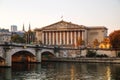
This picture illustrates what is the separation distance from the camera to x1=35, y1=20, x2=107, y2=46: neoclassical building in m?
164

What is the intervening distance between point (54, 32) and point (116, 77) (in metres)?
110

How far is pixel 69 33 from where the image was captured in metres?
167

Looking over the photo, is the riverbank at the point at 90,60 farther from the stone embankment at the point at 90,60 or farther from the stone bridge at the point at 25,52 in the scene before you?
the stone bridge at the point at 25,52

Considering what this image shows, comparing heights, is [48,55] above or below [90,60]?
above

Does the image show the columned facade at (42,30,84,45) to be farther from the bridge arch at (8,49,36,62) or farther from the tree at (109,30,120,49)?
the bridge arch at (8,49,36,62)

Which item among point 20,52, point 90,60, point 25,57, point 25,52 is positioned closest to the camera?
point 20,52

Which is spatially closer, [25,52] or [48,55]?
[25,52]

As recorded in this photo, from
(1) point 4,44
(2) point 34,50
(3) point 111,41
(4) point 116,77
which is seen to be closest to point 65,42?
(3) point 111,41

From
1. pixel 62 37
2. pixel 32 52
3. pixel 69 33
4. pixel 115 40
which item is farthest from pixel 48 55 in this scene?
pixel 69 33

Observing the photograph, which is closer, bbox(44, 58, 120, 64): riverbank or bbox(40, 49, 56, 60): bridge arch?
bbox(44, 58, 120, 64): riverbank

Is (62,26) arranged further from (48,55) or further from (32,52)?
(32,52)

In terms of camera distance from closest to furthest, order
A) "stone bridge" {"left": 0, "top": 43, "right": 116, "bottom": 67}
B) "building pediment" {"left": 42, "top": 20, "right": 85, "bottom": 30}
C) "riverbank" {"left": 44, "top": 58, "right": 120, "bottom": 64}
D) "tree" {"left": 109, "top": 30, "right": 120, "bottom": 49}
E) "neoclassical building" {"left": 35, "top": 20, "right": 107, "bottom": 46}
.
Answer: "stone bridge" {"left": 0, "top": 43, "right": 116, "bottom": 67}, "riverbank" {"left": 44, "top": 58, "right": 120, "bottom": 64}, "tree" {"left": 109, "top": 30, "right": 120, "bottom": 49}, "neoclassical building" {"left": 35, "top": 20, "right": 107, "bottom": 46}, "building pediment" {"left": 42, "top": 20, "right": 85, "bottom": 30}

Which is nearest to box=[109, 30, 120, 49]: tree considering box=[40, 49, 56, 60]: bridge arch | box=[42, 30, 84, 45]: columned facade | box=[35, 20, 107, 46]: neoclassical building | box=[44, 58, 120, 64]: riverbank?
box=[44, 58, 120, 64]: riverbank

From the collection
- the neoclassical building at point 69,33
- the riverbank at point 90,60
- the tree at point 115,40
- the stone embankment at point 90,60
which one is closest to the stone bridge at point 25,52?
the riverbank at point 90,60
